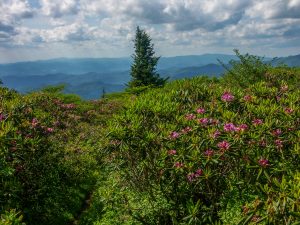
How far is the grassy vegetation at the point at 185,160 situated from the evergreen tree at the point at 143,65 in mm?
48148

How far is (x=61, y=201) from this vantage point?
44.4 feet

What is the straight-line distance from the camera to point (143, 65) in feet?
212

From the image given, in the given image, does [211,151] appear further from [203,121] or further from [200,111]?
[200,111]

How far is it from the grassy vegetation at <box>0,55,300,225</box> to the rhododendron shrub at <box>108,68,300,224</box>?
0.08ft

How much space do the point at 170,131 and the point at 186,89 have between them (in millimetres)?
3196

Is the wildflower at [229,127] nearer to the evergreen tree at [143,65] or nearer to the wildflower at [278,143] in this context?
the wildflower at [278,143]

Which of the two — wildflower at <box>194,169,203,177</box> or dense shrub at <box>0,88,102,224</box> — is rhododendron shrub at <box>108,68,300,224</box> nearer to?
wildflower at <box>194,169,203,177</box>

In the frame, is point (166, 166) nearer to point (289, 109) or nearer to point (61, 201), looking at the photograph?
point (289, 109)

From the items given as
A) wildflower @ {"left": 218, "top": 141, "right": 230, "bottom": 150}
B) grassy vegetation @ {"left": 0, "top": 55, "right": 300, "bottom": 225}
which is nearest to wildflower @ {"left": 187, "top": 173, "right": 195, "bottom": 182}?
grassy vegetation @ {"left": 0, "top": 55, "right": 300, "bottom": 225}

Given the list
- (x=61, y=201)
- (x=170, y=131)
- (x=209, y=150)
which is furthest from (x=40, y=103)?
(x=209, y=150)

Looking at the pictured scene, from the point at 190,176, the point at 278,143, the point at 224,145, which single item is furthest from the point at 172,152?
the point at 278,143

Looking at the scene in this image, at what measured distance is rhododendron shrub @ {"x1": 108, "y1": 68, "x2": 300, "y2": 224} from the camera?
290 inches

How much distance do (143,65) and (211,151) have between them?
57.9 metres

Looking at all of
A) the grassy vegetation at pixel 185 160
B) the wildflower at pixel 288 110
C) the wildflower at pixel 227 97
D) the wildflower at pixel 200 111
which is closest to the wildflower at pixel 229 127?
the grassy vegetation at pixel 185 160
